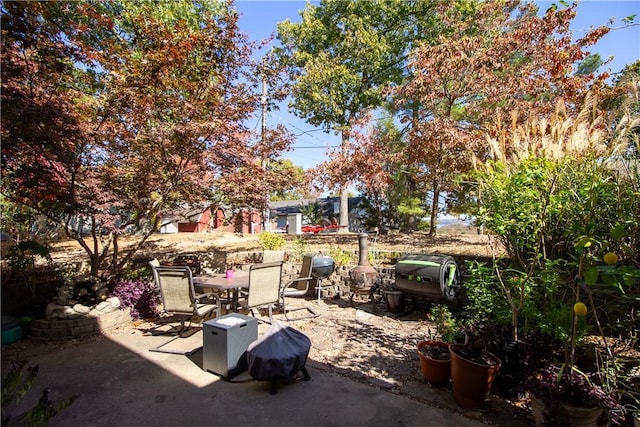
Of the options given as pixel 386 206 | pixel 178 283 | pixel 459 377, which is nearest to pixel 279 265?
pixel 178 283

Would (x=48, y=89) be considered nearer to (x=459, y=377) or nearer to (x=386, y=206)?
(x=459, y=377)

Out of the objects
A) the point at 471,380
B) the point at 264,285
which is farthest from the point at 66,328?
the point at 471,380

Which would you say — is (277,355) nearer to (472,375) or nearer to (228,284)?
(472,375)

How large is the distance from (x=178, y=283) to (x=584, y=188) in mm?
4382

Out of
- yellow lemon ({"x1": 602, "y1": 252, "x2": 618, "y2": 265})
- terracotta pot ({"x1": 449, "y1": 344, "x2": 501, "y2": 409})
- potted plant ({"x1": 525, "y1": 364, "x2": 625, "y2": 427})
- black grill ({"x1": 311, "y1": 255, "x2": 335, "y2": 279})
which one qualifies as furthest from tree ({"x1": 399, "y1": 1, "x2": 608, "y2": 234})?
yellow lemon ({"x1": 602, "y1": 252, "x2": 618, "y2": 265})

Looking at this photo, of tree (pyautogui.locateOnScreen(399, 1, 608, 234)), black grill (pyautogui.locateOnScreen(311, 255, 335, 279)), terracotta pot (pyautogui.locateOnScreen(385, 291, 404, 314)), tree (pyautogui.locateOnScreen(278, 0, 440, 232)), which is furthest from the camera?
tree (pyautogui.locateOnScreen(278, 0, 440, 232))

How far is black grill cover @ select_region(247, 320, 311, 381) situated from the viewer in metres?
2.94

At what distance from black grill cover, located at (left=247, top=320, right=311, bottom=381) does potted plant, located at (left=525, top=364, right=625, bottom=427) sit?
1.90 meters

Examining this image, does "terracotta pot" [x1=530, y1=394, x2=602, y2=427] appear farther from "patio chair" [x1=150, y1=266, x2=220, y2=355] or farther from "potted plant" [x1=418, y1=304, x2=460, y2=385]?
"patio chair" [x1=150, y1=266, x2=220, y2=355]

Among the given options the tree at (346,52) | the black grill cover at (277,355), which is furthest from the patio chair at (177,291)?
the tree at (346,52)

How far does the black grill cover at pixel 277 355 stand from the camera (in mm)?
2938

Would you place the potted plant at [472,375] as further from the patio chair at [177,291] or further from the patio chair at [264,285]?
the patio chair at [177,291]

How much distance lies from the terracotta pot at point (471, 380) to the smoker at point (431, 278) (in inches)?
75.1

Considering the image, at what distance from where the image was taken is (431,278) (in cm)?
473
